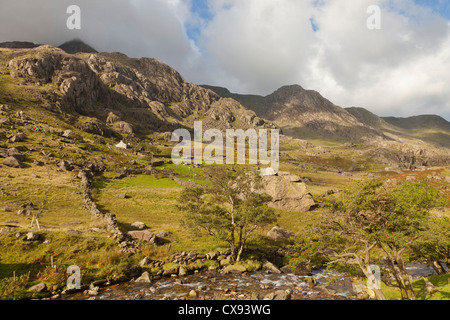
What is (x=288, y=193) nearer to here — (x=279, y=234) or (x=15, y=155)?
(x=279, y=234)

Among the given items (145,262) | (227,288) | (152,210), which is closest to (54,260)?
(145,262)

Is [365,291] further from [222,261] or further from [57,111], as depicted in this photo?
[57,111]

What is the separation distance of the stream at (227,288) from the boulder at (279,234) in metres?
13.3

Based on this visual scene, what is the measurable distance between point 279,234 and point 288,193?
63.2 ft

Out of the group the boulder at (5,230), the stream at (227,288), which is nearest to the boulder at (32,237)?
the boulder at (5,230)

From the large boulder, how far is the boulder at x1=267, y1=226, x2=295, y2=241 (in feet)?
50.4

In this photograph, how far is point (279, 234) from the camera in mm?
41844

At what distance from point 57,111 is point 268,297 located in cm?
23800

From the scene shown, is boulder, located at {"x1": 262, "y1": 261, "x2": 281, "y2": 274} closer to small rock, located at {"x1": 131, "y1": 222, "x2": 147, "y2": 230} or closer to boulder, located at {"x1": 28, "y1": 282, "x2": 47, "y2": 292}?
small rock, located at {"x1": 131, "y1": 222, "x2": 147, "y2": 230}

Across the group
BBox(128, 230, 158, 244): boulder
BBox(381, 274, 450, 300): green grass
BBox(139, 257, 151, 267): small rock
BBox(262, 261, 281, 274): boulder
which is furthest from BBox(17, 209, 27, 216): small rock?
BBox(381, 274, 450, 300): green grass

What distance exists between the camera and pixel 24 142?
89.3 metres

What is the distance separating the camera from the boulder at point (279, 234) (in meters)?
41.3

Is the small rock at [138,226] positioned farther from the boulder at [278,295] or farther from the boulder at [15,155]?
the boulder at [15,155]
